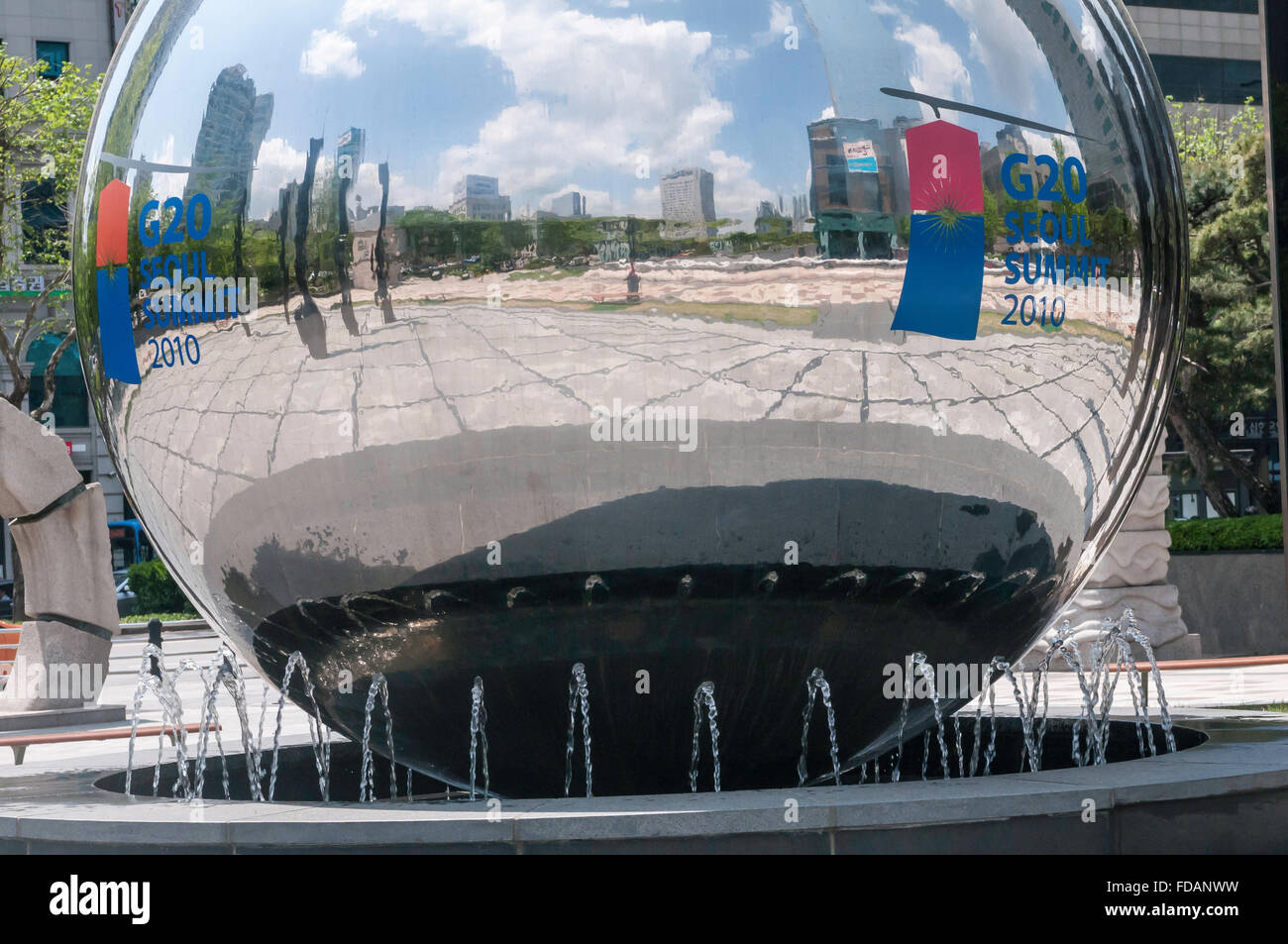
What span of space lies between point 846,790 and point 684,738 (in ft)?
3.55

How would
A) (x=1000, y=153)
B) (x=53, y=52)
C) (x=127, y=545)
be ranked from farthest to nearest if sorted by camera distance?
1. (x=127, y=545)
2. (x=53, y=52)
3. (x=1000, y=153)

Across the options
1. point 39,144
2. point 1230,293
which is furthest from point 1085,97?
point 39,144

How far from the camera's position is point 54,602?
15703mm

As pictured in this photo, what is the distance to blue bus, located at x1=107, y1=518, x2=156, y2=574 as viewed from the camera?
48688 mm

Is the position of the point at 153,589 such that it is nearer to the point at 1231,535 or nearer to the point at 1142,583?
the point at 1231,535

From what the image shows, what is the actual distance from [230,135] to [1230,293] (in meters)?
25.8

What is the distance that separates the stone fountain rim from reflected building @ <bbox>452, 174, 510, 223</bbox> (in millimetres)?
2016

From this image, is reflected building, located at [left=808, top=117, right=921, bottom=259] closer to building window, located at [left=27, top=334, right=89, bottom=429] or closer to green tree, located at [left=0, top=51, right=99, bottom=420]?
green tree, located at [left=0, top=51, right=99, bottom=420]

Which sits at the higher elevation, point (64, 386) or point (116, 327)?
point (116, 327)

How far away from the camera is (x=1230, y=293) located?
95.6 ft

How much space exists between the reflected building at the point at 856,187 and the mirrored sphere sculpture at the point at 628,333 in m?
0.01

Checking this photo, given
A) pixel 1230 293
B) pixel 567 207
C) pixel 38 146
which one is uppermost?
pixel 38 146

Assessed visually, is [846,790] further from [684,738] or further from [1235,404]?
[1235,404]
